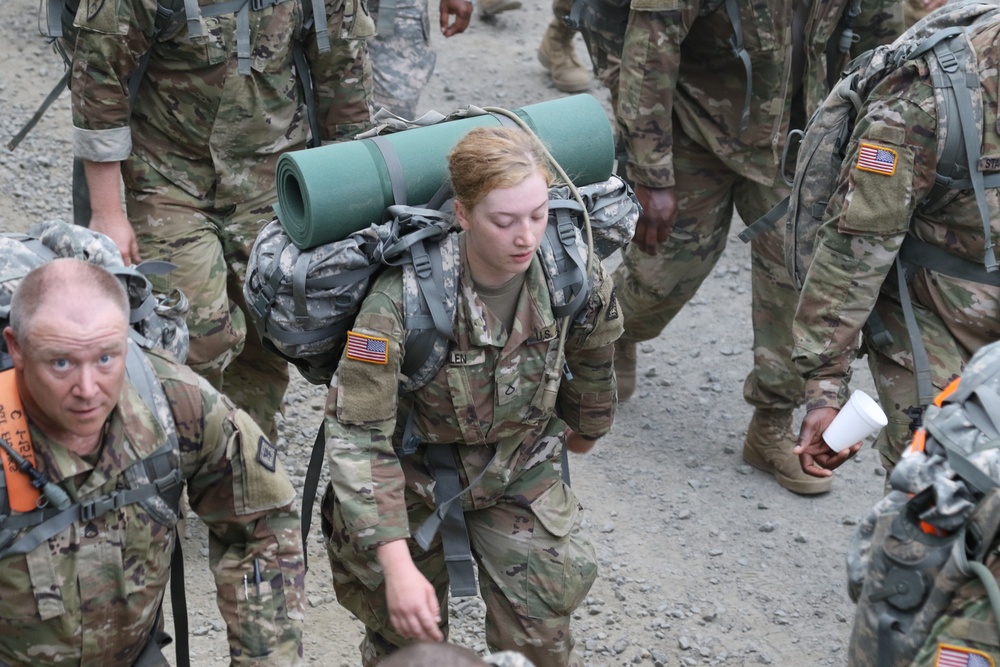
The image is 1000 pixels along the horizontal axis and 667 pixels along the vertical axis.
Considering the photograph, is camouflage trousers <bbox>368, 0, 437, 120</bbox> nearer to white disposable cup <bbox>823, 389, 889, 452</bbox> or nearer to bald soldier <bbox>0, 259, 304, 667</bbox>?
white disposable cup <bbox>823, 389, 889, 452</bbox>

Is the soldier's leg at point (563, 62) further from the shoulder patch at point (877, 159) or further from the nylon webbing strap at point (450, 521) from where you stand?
the nylon webbing strap at point (450, 521)

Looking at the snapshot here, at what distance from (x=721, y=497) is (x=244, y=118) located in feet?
8.96

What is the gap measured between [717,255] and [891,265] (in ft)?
6.51

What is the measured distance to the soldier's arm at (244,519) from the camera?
3314mm

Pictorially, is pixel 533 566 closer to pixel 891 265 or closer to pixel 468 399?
pixel 468 399

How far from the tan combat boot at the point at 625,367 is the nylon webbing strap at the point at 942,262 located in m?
2.45

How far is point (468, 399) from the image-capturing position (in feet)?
12.4

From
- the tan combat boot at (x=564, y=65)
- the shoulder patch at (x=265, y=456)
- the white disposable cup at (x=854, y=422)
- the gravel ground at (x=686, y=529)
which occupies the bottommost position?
the gravel ground at (x=686, y=529)

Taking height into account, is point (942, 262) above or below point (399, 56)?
above

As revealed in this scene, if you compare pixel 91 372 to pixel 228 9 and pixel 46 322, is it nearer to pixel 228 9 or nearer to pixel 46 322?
pixel 46 322

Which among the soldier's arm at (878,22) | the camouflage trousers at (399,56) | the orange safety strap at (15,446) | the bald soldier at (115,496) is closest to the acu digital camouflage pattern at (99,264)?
the bald soldier at (115,496)

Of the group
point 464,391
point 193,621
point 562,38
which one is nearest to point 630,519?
point 193,621

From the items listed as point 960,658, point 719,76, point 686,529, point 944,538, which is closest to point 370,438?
point 944,538

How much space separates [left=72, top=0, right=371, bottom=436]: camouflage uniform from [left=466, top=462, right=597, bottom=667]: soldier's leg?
148cm
